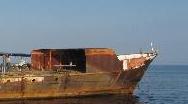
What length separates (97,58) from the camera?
35.8 metres

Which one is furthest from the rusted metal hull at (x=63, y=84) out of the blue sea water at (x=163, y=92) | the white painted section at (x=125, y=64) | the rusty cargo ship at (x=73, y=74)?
the blue sea water at (x=163, y=92)

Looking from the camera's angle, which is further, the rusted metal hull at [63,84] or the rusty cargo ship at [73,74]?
the rusty cargo ship at [73,74]

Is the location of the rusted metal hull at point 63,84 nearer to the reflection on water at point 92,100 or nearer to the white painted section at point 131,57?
the reflection on water at point 92,100

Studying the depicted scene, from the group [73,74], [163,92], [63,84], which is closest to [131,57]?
[73,74]

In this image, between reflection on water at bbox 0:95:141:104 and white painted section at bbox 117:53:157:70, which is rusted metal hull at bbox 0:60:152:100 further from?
white painted section at bbox 117:53:157:70

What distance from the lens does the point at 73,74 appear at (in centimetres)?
3469

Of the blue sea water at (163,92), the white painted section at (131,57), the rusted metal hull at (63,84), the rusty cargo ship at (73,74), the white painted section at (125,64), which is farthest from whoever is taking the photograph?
the blue sea water at (163,92)

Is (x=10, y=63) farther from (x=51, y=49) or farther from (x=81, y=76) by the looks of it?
(x=81, y=76)

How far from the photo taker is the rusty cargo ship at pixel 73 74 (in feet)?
111

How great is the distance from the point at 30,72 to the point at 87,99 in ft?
14.9

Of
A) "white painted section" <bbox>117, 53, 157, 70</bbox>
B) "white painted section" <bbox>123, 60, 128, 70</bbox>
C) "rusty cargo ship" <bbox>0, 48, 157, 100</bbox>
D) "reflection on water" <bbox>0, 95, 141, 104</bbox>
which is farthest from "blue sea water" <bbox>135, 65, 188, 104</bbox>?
"white painted section" <bbox>117, 53, 157, 70</bbox>

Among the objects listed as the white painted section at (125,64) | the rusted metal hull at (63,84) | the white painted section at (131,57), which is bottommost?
the rusted metal hull at (63,84)

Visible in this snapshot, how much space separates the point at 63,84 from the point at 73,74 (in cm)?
103

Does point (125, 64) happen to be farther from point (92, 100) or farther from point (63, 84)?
point (63, 84)
